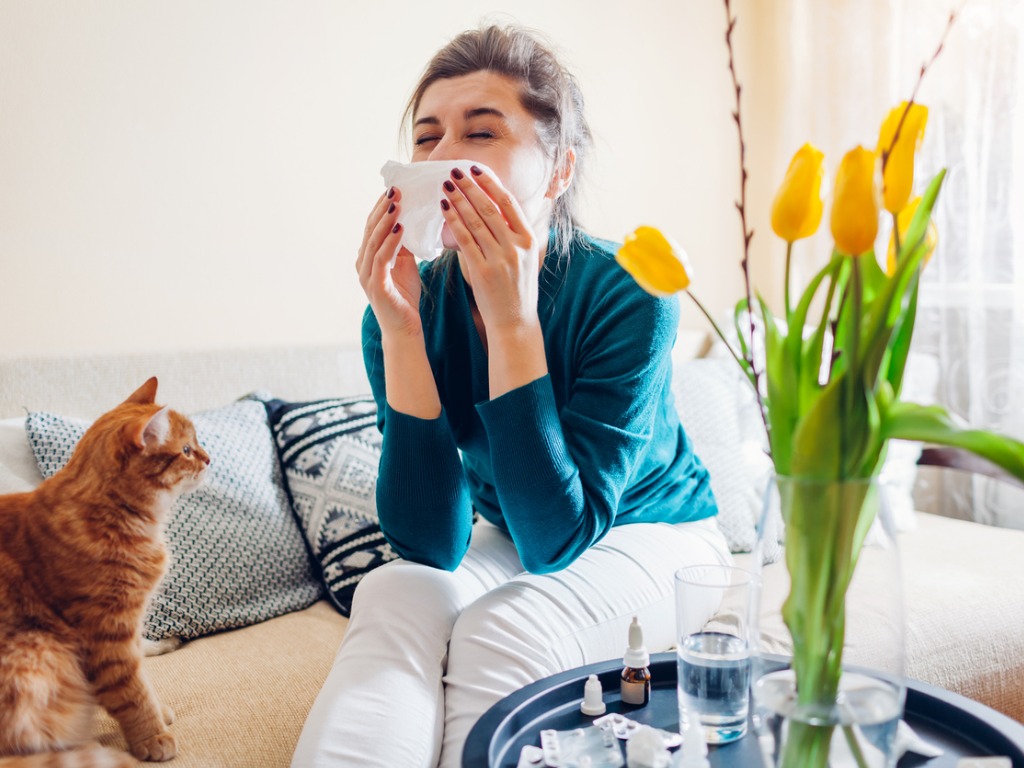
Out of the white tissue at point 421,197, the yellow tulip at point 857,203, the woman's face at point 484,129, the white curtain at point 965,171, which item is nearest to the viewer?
the yellow tulip at point 857,203

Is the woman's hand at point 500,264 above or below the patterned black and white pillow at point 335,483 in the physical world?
above

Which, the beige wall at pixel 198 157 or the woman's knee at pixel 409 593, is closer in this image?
the woman's knee at pixel 409 593

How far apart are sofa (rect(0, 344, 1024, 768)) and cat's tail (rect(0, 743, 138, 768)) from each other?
0.40ft

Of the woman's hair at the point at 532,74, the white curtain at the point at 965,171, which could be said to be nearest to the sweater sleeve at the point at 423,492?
the woman's hair at the point at 532,74

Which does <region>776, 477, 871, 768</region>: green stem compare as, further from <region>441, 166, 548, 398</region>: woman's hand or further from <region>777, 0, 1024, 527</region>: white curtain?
<region>777, 0, 1024, 527</region>: white curtain

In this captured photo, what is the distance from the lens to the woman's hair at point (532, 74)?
122 cm

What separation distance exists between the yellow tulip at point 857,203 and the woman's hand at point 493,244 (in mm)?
546

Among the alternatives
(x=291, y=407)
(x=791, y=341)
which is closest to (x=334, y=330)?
(x=291, y=407)

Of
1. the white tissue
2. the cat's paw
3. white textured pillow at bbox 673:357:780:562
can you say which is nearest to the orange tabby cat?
the cat's paw

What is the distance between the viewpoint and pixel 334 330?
6.27 feet

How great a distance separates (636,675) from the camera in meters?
0.84

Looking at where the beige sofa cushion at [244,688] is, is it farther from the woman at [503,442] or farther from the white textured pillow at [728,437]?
the white textured pillow at [728,437]

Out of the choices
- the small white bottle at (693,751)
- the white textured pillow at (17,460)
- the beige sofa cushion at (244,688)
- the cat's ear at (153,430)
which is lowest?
the beige sofa cushion at (244,688)

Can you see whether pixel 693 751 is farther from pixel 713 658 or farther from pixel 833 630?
pixel 833 630
